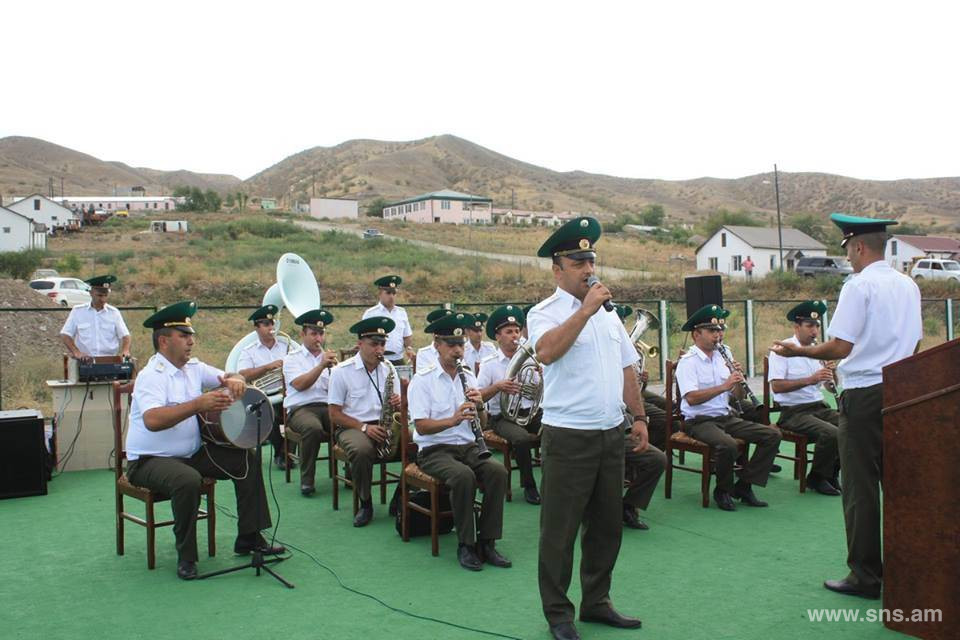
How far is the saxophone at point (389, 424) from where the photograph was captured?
6.39 metres

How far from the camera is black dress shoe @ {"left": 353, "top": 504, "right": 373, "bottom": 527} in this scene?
247 inches

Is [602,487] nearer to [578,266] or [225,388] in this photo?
[578,266]

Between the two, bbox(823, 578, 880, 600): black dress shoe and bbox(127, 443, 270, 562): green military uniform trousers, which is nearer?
bbox(823, 578, 880, 600): black dress shoe

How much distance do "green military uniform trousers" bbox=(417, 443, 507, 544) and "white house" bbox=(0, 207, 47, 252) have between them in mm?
49451

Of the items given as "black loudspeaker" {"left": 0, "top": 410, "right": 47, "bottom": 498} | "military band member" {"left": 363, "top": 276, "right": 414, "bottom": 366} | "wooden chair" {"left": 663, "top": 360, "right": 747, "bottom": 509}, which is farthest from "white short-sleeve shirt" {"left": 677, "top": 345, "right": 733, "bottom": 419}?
"black loudspeaker" {"left": 0, "top": 410, "right": 47, "bottom": 498}

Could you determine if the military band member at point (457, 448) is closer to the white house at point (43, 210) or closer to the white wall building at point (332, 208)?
the white house at point (43, 210)

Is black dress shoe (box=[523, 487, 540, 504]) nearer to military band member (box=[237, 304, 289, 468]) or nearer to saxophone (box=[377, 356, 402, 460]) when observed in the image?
saxophone (box=[377, 356, 402, 460])

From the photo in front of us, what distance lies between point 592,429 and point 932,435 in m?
1.52

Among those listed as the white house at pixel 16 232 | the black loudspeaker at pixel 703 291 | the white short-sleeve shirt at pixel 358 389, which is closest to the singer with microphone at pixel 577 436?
the white short-sleeve shirt at pixel 358 389

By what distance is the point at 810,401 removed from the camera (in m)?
7.45

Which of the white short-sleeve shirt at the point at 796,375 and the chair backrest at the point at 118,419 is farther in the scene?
the white short-sleeve shirt at the point at 796,375

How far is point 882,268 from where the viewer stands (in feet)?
15.0

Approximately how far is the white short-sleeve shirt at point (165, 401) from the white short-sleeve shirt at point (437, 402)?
4.39 feet

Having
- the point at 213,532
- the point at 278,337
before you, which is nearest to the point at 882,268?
the point at 213,532
